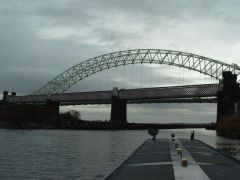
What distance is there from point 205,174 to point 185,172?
1073mm

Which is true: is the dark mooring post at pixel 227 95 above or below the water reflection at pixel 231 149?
above

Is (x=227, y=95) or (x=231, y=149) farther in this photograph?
(x=227, y=95)

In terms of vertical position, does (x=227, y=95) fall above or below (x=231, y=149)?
above

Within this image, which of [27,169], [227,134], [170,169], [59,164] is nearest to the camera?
[170,169]

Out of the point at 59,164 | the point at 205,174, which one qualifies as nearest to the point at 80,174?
the point at 59,164

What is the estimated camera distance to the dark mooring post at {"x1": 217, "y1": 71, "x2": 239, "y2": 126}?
177025mm

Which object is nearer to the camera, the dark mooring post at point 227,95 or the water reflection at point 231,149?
the water reflection at point 231,149

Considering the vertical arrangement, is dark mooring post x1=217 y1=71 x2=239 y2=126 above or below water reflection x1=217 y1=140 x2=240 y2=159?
above

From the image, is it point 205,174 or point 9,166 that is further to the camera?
point 9,166

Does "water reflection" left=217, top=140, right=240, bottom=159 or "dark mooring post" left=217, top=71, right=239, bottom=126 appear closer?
"water reflection" left=217, top=140, right=240, bottom=159

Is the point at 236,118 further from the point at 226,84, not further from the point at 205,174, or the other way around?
the point at 205,174

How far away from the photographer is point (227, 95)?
179125 millimetres

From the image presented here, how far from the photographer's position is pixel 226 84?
18175cm

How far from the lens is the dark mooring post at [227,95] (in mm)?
177025
